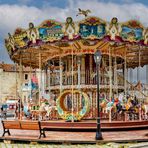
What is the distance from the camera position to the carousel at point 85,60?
23297 mm

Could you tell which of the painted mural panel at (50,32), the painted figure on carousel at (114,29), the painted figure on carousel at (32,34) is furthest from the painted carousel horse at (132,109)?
the painted figure on carousel at (32,34)

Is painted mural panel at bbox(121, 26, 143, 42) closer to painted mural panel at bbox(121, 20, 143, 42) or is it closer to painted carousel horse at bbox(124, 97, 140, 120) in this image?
painted mural panel at bbox(121, 20, 143, 42)

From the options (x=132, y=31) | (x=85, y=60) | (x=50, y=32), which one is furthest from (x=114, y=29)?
(x=85, y=60)

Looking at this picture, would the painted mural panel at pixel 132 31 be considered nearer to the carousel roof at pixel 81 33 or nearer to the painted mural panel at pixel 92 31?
the carousel roof at pixel 81 33

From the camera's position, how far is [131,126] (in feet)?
74.2

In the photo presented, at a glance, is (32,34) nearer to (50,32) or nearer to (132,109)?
(50,32)

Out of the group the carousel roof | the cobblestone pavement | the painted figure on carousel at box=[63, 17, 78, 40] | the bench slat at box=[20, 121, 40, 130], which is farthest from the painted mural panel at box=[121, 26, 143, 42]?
the cobblestone pavement

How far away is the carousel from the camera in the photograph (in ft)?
76.4

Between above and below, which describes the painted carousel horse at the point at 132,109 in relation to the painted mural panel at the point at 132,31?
below

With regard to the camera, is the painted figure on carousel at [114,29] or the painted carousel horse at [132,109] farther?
the painted carousel horse at [132,109]

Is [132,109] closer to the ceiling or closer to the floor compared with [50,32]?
closer to the floor

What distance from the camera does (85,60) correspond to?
28.6m

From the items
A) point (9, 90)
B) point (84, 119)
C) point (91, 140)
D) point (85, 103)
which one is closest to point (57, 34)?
point (85, 103)

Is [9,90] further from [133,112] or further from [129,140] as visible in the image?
[129,140]
